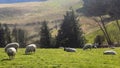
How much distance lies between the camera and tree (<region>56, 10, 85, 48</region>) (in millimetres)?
91438

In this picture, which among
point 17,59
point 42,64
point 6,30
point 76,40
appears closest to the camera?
point 42,64

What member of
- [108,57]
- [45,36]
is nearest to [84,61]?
[108,57]

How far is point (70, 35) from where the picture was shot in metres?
93.2

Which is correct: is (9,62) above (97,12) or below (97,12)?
below

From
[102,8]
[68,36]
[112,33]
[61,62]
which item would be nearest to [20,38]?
[68,36]

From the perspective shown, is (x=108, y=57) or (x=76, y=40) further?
(x=76, y=40)

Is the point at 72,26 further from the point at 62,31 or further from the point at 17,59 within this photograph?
the point at 17,59

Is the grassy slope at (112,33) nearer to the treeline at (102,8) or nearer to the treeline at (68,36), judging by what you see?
the treeline at (68,36)

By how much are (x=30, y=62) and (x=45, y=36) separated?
66.4 metres

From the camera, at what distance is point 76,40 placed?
91750mm

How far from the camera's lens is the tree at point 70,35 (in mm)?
91438

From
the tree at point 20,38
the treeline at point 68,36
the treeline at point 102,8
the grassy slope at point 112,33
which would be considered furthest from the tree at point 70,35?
the grassy slope at point 112,33

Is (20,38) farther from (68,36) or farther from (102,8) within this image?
(102,8)

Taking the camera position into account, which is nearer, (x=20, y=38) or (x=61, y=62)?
(x=61, y=62)
